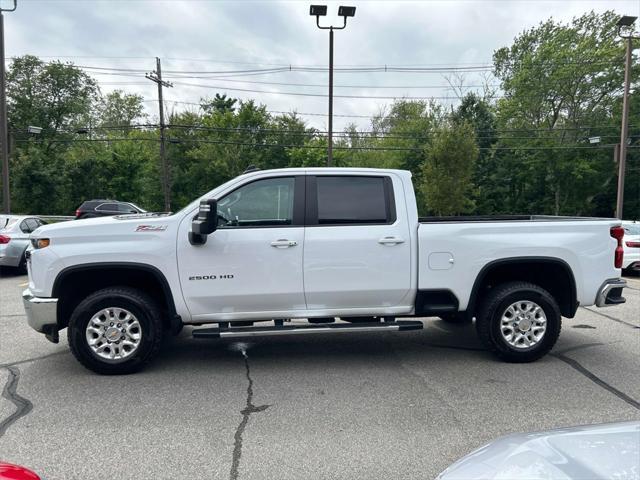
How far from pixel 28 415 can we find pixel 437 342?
4.49 metres

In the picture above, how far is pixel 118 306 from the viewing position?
16.6ft

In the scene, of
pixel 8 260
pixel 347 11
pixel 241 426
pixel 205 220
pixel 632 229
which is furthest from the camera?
pixel 347 11

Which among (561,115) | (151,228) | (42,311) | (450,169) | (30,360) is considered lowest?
(30,360)

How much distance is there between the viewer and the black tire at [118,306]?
5.00 metres

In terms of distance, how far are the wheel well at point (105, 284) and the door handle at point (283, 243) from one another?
1.16 metres

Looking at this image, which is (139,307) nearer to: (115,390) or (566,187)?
(115,390)

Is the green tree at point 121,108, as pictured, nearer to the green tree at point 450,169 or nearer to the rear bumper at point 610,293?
the green tree at point 450,169

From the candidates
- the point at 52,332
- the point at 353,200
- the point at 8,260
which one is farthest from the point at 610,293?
the point at 8,260

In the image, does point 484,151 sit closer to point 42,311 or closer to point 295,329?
point 295,329

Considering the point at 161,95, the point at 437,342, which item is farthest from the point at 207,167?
the point at 437,342

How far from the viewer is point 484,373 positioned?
17.0 ft

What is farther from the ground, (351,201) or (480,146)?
(480,146)

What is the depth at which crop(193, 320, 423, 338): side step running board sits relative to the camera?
508 cm

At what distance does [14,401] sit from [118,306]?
3.87 ft
